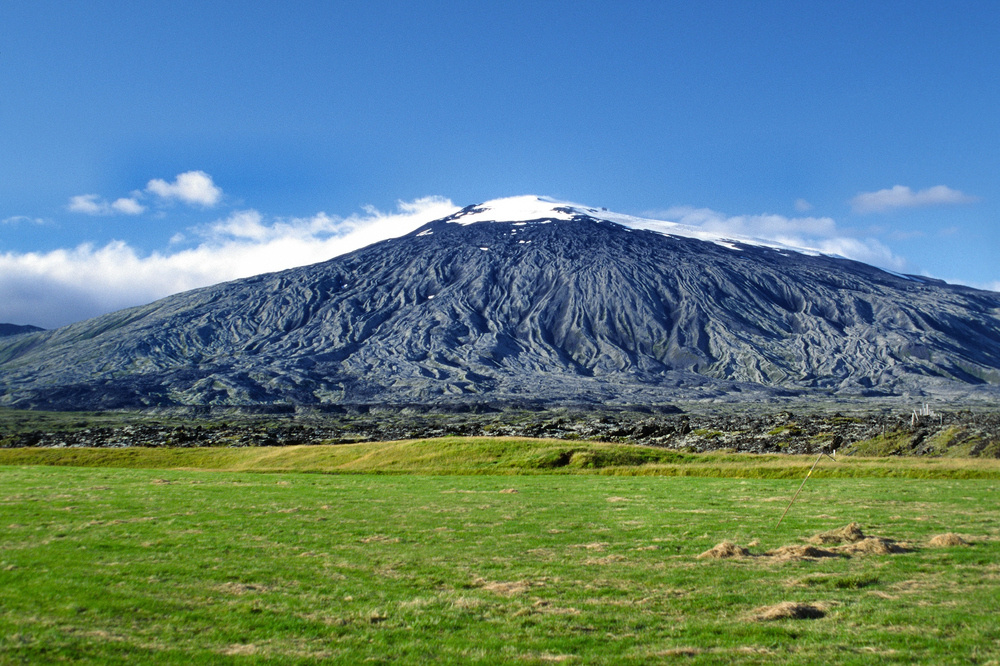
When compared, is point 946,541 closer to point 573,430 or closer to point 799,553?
point 799,553

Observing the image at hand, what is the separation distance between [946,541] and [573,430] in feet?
261

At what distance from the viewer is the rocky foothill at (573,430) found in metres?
61.9

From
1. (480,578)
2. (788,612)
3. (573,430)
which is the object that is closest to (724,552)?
(788,612)

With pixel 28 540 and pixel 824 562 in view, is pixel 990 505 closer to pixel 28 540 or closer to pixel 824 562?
pixel 824 562

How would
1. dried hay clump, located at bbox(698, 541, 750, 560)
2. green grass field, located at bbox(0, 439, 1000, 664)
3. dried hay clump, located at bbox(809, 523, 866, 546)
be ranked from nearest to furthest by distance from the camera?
green grass field, located at bbox(0, 439, 1000, 664) → dried hay clump, located at bbox(698, 541, 750, 560) → dried hay clump, located at bbox(809, 523, 866, 546)

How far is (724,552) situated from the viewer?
18.2 m

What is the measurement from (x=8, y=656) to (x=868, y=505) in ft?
90.5

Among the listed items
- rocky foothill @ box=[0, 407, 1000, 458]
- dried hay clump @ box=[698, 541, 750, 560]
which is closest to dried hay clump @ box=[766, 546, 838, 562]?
dried hay clump @ box=[698, 541, 750, 560]

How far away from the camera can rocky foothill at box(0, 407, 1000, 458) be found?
61.9m

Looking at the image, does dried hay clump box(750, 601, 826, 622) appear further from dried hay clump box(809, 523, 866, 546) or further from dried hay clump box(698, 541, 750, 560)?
dried hay clump box(809, 523, 866, 546)

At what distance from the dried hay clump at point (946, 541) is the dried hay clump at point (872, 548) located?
0.95 m

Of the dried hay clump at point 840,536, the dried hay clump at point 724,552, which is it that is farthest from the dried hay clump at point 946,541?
the dried hay clump at point 724,552

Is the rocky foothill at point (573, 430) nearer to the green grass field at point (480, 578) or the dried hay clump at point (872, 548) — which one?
the green grass field at point (480, 578)

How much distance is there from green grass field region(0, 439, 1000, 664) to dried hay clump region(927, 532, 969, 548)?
0.31 metres
